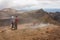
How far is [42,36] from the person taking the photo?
8.61 feet

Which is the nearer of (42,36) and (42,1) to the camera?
(42,36)

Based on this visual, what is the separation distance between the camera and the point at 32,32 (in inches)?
104

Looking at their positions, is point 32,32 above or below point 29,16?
below

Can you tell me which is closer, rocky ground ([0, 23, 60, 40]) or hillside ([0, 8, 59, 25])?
rocky ground ([0, 23, 60, 40])

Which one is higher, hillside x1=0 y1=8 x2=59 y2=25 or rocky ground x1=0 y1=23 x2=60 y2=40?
hillside x1=0 y1=8 x2=59 y2=25

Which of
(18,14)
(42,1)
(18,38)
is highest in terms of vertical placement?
(42,1)

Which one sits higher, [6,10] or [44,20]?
[6,10]

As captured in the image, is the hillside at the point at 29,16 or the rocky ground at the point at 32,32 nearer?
the rocky ground at the point at 32,32

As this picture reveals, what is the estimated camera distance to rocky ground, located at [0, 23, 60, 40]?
8.52 ft

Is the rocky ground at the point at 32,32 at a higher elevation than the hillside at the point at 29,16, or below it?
below

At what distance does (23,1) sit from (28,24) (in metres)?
0.47

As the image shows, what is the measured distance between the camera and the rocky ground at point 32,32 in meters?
2.60

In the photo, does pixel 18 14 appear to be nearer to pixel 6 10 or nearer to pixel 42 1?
pixel 6 10

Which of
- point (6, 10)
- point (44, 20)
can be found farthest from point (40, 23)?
point (6, 10)
